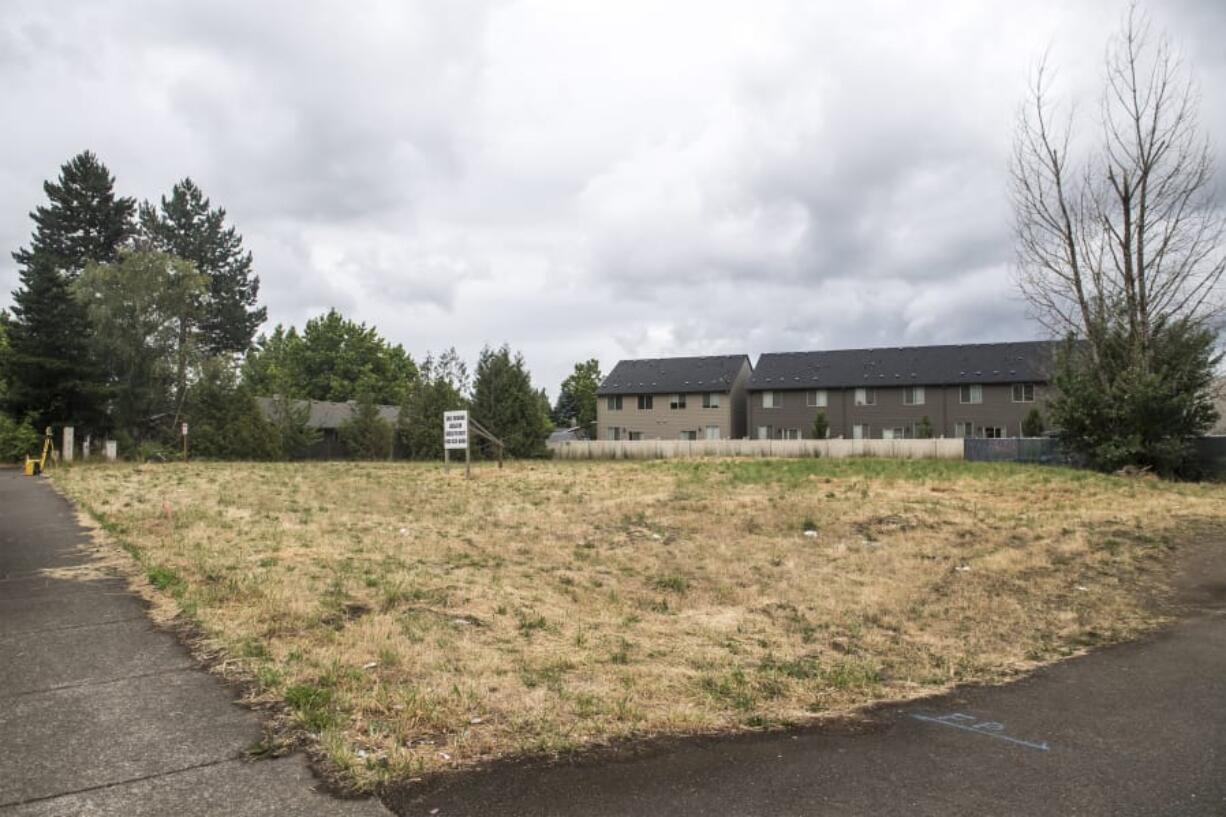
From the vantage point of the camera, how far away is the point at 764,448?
43469 millimetres

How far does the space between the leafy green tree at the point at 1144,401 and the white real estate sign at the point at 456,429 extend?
21085 mm

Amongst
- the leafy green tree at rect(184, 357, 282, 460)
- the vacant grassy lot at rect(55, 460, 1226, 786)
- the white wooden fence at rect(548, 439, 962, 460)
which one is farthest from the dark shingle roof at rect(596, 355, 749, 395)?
the vacant grassy lot at rect(55, 460, 1226, 786)

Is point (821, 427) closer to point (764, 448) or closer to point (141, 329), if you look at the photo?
point (764, 448)

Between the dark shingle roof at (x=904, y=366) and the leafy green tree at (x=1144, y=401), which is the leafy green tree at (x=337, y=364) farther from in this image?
the leafy green tree at (x=1144, y=401)

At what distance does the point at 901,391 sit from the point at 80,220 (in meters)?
53.7

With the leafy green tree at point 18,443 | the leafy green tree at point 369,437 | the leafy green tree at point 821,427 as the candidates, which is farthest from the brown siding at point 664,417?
the leafy green tree at point 18,443

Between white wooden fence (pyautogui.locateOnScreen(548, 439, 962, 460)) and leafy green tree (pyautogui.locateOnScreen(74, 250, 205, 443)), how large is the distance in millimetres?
21753

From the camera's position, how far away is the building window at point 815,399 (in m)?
53.0

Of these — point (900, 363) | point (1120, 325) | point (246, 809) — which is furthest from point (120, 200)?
point (246, 809)

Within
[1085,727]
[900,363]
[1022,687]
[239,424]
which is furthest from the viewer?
[900,363]

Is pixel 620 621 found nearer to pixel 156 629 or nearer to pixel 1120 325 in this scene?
pixel 156 629

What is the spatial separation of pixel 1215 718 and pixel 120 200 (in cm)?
6367

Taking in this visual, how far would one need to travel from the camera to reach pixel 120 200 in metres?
54.8

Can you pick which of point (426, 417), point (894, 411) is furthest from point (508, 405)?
point (894, 411)
